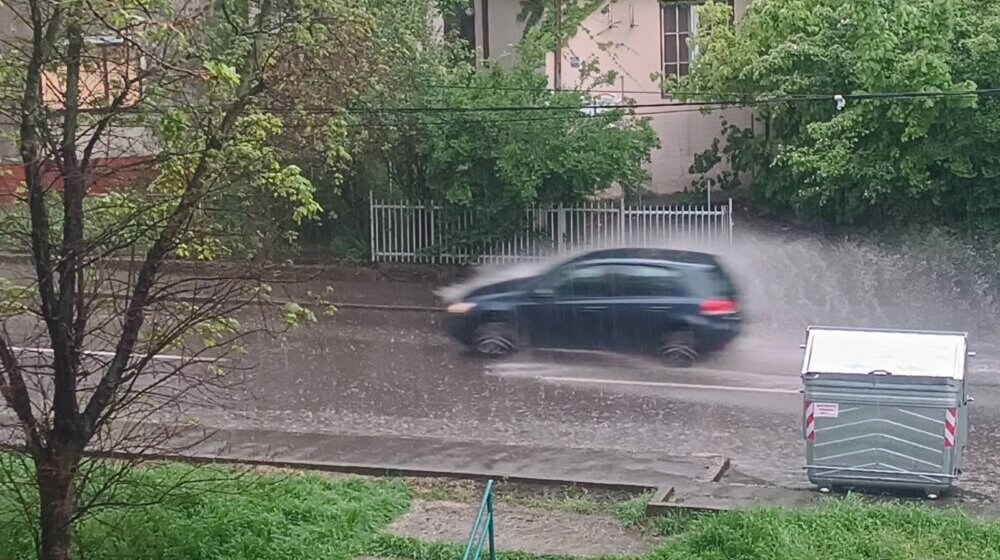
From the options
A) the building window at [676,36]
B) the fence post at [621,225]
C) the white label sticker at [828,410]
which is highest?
the building window at [676,36]

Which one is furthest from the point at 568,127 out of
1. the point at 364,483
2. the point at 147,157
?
the point at 147,157

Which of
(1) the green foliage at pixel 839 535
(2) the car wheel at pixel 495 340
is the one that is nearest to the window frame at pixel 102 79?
(1) the green foliage at pixel 839 535

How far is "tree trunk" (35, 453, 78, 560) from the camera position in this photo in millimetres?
7758

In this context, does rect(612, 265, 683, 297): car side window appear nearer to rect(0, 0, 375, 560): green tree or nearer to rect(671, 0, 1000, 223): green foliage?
rect(671, 0, 1000, 223): green foliage

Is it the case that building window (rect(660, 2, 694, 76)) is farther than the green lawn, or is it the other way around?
building window (rect(660, 2, 694, 76))

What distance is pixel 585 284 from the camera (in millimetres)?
16719

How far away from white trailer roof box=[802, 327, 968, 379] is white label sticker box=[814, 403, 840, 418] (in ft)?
0.93

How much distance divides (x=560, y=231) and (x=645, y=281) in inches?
245

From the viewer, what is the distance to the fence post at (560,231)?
22328 millimetres

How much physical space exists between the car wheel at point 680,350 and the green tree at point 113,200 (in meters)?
8.13

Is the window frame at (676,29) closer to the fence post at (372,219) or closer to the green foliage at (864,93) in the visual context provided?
the green foliage at (864,93)

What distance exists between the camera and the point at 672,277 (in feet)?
53.1

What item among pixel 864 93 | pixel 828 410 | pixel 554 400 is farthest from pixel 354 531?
pixel 864 93

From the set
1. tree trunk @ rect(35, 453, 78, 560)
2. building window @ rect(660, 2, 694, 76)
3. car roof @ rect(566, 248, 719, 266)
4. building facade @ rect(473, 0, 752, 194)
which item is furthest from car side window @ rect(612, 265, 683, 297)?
building window @ rect(660, 2, 694, 76)
